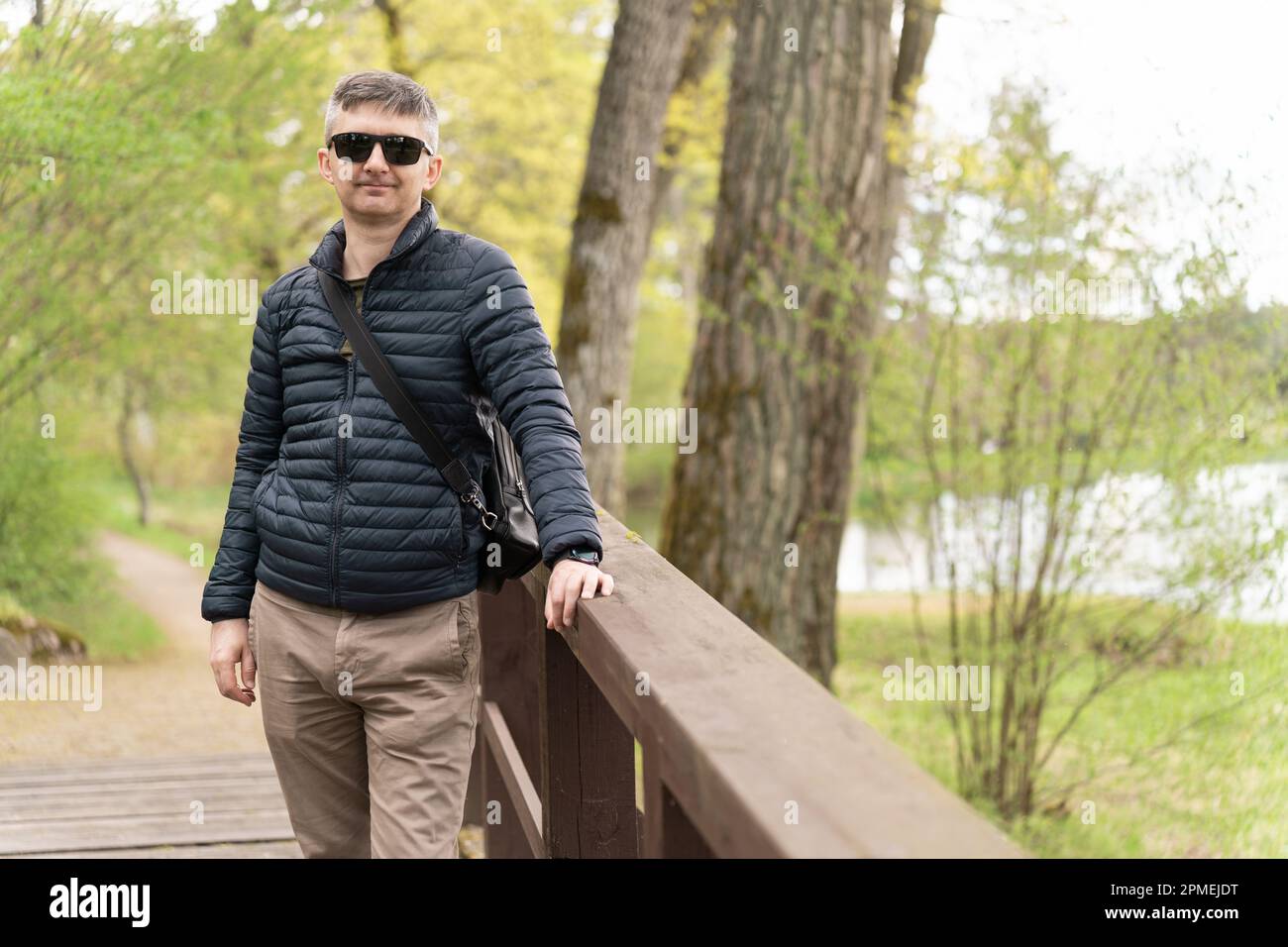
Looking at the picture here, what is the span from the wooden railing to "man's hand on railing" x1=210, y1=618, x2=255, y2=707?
542mm

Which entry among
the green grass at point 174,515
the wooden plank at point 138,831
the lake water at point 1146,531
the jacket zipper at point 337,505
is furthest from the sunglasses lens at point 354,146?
the green grass at point 174,515

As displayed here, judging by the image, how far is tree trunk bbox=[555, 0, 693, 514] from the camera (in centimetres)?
834

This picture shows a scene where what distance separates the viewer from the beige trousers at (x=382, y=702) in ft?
7.25

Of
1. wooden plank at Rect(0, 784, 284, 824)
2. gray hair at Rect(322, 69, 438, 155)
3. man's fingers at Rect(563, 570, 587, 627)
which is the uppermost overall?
gray hair at Rect(322, 69, 438, 155)

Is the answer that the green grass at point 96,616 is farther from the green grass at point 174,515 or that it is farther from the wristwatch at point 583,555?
the green grass at point 174,515

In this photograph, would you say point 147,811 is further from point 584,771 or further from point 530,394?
point 530,394

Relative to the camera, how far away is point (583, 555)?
205 centimetres

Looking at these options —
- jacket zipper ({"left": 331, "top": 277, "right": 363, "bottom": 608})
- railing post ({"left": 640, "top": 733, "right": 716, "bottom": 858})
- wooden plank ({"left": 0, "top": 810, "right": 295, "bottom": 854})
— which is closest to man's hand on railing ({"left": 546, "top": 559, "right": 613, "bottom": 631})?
jacket zipper ({"left": 331, "top": 277, "right": 363, "bottom": 608})

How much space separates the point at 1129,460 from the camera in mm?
5844

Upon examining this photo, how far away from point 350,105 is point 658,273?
2216cm

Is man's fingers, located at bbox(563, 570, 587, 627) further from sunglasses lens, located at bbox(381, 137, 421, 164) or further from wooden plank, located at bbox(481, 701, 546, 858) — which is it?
sunglasses lens, located at bbox(381, 137, 421, 164)

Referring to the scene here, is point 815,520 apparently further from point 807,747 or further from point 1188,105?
point 807,747

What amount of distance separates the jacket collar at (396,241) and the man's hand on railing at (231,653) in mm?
670
